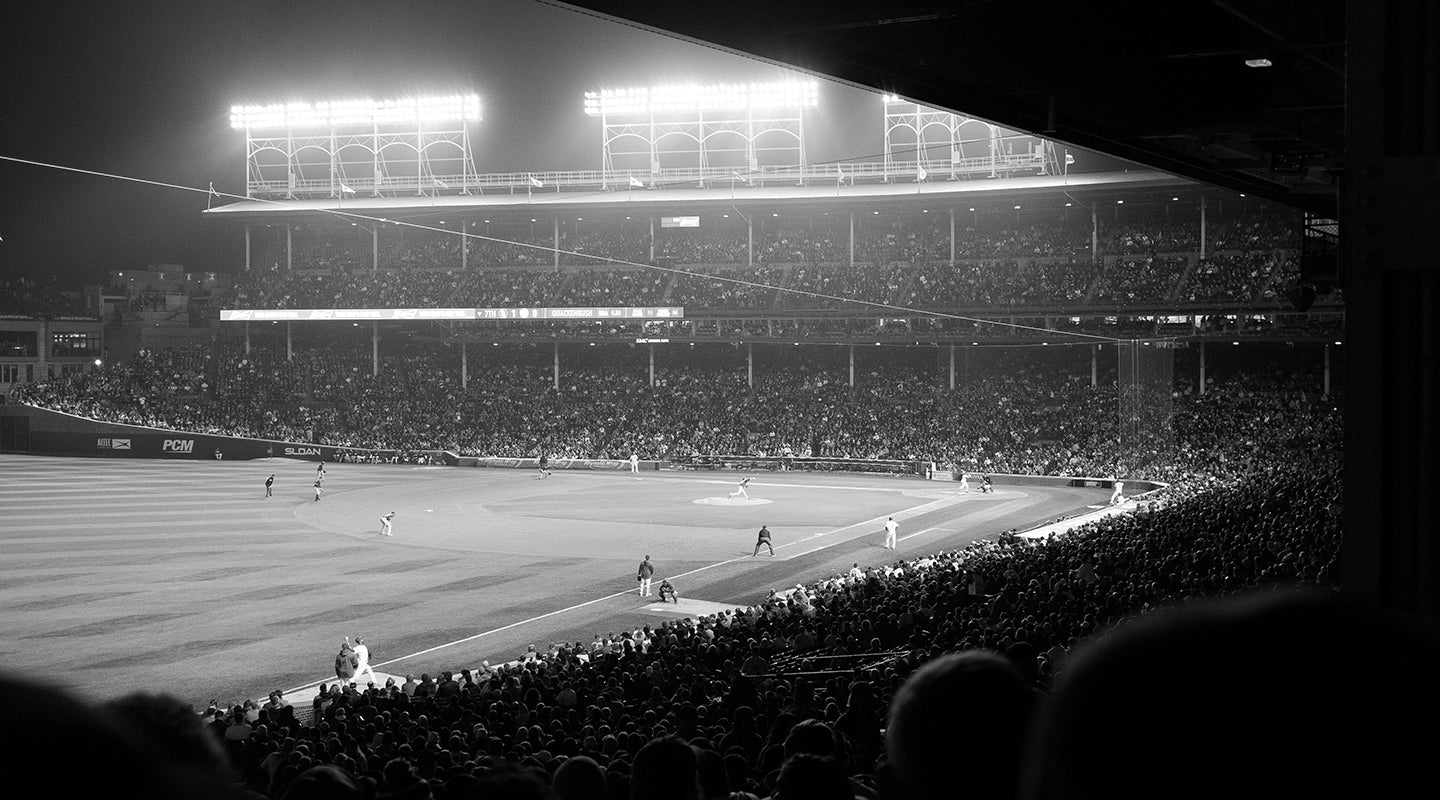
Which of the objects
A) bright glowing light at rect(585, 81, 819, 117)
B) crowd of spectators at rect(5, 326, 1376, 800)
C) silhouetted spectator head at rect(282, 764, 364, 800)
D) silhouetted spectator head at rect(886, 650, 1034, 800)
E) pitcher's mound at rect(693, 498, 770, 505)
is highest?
bright glowing light at rect(585, 81, 819, 117)

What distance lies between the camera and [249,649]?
22.9 meters

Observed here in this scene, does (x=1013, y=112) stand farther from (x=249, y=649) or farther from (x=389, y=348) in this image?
(x=389, y=348)

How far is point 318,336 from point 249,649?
65945mm

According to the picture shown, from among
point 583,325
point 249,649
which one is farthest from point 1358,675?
point 583,325

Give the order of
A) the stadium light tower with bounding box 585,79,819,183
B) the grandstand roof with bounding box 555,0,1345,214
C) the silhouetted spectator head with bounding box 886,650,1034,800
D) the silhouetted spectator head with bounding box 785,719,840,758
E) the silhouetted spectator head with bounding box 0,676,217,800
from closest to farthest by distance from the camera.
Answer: the silhouetted spectator head with bounding box 0,676,217,800 → the silhouetted spectator head with bounding box 886,650,1034,800 → the silhouetted spectator head with bounding box 785,719,840,758 → the grandstand roof with bounding box 555,0,1345,214 → the stadium light tower with bounding box 585,79,819,183

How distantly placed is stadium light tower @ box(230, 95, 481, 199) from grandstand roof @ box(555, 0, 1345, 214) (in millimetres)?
66410

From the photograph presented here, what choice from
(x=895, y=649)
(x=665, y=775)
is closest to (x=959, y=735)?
(x=665, y=775)

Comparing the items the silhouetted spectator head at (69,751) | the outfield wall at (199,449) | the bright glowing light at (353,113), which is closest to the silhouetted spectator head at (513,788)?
the silhouetted spectator head at (69,751)

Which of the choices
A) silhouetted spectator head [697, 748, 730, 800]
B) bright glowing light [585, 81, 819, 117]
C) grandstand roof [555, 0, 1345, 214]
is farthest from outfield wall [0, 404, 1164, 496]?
silhouetted spectator head [697, 748, 730, 800]

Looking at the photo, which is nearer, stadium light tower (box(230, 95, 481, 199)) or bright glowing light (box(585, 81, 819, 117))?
bright glowing light (box(585, 81, 819, 117))

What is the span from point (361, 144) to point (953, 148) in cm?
4067

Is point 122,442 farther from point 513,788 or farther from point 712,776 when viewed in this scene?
point 513,788

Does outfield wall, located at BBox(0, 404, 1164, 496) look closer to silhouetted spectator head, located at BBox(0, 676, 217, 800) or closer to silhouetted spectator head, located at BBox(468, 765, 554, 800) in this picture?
silhouetted spectator head, located at BBox(468, 765, 554, 800)

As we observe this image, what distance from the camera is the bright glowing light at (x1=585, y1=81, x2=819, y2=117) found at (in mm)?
73375
